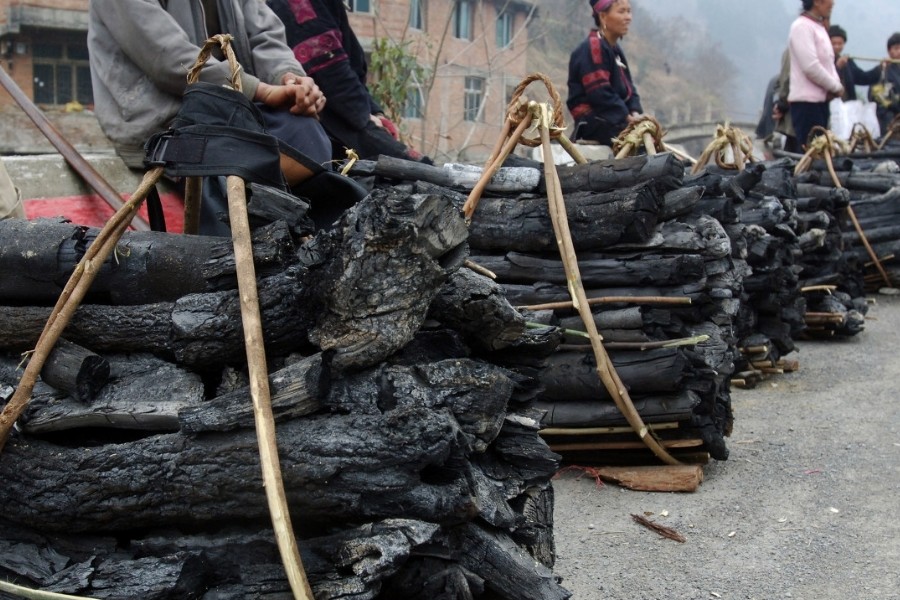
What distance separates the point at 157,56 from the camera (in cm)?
369

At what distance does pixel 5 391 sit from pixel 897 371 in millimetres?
6263

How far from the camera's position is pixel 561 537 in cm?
390

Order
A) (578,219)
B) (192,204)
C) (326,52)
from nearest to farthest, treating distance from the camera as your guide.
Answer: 1. (192,204)
2. (578,219)
3. (326,52)

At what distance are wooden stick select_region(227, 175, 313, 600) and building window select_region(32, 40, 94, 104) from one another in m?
24.0

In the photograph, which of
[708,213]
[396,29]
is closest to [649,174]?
[708,213]

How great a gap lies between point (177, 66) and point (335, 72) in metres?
1.60

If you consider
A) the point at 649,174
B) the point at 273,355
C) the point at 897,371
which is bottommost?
the point at 897,371

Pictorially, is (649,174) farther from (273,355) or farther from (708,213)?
(273,355)

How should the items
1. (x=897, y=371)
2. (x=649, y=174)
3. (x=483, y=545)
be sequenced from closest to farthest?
(x=483, y=545)
(x=649, y=174)
(x=897, y=371)

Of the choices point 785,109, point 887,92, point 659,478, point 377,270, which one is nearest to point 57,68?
point 887,92

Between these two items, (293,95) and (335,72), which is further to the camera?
(335,72)

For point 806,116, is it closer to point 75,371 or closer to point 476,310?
point 476,310

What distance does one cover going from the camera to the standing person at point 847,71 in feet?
42.7

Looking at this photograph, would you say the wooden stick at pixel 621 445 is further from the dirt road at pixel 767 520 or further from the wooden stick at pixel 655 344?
the wooden stick at pixel 655 344
